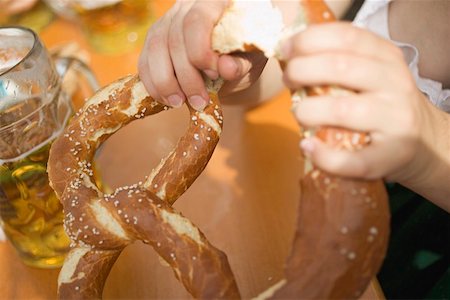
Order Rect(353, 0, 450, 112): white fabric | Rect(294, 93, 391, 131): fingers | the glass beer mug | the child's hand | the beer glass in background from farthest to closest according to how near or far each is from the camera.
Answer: the child's hand, the beer glass in background, Rect(353, 0, 450, 112): white fabric, the glass beer mug, Rect(294, 93, 391, 131): fingers

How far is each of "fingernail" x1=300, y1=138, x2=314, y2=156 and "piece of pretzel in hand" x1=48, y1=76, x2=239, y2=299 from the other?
0.14 metres

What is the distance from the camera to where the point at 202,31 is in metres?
0.56

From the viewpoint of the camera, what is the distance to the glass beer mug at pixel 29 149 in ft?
2.24

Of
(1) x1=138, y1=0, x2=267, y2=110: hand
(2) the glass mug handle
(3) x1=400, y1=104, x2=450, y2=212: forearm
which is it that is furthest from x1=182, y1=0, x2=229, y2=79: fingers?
(2) the glass mug handle

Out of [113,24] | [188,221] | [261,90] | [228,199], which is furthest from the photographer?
[113,24]

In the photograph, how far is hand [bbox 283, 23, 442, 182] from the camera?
0.41m

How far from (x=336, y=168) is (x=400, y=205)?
590 mm

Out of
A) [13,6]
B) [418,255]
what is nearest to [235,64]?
[418,255]

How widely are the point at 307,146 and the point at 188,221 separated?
157 millimetres

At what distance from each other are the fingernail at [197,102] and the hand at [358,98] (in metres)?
0.18

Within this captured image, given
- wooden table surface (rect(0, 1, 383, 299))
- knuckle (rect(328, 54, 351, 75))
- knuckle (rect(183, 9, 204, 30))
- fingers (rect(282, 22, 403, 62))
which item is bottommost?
wooden table surface (rect(0, 1, 383, 299))

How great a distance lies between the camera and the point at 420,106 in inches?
18.3

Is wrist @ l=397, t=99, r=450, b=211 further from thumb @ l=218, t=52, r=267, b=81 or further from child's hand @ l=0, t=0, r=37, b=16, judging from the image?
child's hand @ l=0, t=0, r=37, b=16

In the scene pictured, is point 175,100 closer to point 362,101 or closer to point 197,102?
point 197,102
